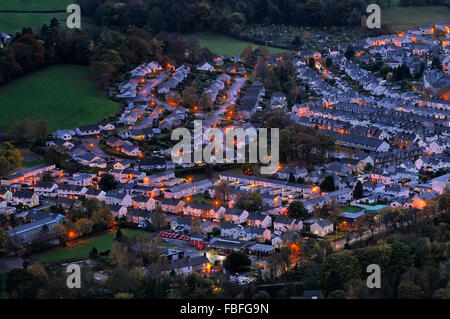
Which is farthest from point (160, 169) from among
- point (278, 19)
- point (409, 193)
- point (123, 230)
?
point (278, 19)

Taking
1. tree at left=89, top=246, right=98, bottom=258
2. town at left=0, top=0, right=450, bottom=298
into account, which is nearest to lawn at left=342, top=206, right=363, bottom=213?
town at left=0, top=0, right=450, bottom=298

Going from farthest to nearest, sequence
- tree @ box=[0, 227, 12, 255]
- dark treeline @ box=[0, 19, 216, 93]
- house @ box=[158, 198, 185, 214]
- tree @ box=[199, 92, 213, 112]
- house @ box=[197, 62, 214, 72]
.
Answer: house @ box=[197, 62, 214, 72] → dark treeline @ box=[0, 19, 216, 93] → tree @ box=[199, 92, 213, 112] → house @ box=[158, 198, 185, 214] → tree @ box=[0, 227, 12, 255]

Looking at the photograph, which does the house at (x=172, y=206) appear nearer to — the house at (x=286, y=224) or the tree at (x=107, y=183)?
the tree at (x=107, y=183)

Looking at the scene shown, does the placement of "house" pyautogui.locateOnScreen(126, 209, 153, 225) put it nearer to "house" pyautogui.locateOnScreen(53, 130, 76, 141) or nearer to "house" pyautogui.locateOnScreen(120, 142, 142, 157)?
"house" pyautogui.locateOnScreen(120, 142, 142, 157)

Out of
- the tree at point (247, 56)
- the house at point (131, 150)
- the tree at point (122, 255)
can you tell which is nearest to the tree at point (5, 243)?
the tree at point (122, 255)

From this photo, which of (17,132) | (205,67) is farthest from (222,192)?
(205,67)

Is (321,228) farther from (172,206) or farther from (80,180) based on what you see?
(80,180)
